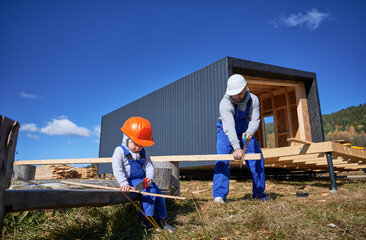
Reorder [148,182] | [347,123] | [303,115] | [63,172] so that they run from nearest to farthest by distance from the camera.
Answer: [148,182] → [303,115] → [63,172] → [347,123]

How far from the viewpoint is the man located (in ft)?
12.4

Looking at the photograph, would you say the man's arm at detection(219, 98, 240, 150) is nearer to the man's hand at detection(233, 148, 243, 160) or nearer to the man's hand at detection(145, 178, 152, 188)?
the man's hand at detection(233, 148, 243, 160)

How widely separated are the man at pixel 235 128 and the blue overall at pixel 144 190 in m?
1.31

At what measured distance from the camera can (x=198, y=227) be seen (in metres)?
2.59

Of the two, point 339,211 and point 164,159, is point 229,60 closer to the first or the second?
point 164,159

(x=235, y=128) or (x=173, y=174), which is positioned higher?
(x=235, y=128)

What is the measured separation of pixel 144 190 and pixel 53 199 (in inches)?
50.4

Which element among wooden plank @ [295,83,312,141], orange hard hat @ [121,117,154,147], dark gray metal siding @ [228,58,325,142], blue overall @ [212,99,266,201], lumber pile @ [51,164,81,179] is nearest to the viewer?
orange hard hat @ [121,117,154,147]

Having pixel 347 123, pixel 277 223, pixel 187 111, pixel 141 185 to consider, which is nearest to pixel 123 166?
pixel 141 185

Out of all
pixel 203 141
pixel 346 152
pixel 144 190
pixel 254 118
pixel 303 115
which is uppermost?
pixel 303 115

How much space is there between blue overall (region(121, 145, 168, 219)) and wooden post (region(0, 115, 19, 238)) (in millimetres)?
1495

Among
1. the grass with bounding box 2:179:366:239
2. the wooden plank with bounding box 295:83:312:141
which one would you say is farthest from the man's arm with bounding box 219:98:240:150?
the wooden plank with bounding box 295:83:312:141

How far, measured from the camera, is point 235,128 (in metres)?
4.09

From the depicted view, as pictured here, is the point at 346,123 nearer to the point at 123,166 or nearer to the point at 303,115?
the point at 303,115
